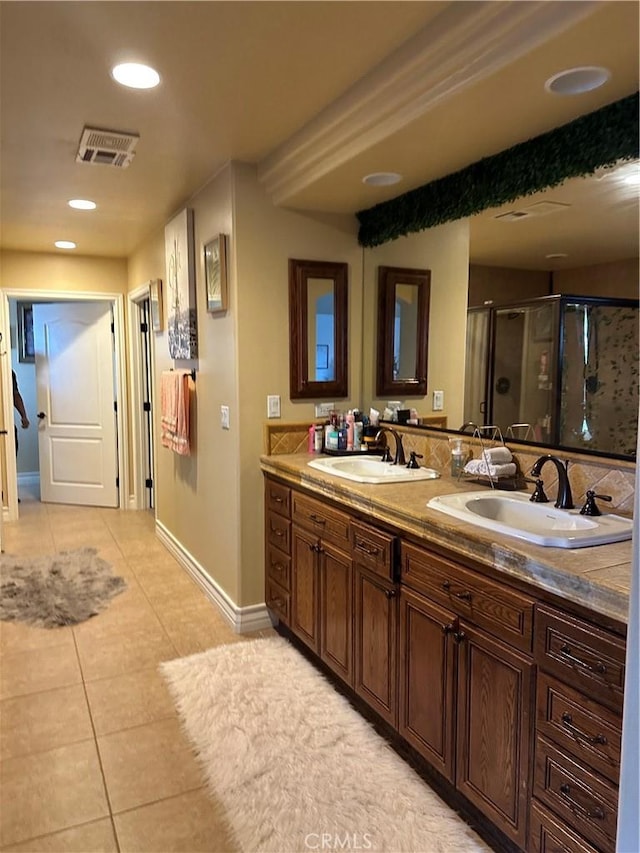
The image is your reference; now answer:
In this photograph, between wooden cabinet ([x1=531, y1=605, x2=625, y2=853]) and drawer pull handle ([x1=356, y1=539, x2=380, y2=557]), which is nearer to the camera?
wooden cabinet ([x1=531, y1=605, x2=625, y2=853])

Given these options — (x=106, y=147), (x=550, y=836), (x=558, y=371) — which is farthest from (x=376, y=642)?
(x=106, y=147)

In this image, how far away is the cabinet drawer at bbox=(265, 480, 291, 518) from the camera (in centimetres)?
294

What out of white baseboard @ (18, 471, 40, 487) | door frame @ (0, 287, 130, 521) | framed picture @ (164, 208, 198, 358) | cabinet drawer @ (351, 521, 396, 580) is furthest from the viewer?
white baseboard @ (18, 471, 40, 487)

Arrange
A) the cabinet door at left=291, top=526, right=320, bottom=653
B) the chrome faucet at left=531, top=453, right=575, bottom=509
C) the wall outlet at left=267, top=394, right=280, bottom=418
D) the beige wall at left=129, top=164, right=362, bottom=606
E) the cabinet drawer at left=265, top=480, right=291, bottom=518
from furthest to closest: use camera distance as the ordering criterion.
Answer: the wall outlet at left=267, top=394, right=280, bottom=418 < the beige wall at left=129, top=164, right=362, bottom=606 < the cabinet drawer at left=265, top=480, right=291, bottom=518 < the cabinet door at left=291, top=526, right=320, bottom=653 < the chrome faucet at left=531, top=453, right=575, bottom=509

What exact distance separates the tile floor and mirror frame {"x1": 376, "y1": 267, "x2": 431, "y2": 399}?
161 cm

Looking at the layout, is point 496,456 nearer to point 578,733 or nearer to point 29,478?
point 578,733

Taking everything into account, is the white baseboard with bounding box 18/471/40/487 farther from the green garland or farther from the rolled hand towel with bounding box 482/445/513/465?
the rolled hand towel with bounding box 482/445/513/465

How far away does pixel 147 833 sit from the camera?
1865 mm

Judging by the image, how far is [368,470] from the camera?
291cm

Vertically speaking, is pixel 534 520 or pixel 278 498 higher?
pixel 534 520

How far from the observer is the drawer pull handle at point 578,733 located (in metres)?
1.37

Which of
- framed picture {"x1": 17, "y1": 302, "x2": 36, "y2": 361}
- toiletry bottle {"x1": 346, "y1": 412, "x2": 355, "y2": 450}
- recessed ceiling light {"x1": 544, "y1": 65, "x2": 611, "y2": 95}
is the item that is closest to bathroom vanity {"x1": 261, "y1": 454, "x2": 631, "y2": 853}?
toiletry bottle {"x1": 346, "y1": 412, "x2": 355, "y2": 450}

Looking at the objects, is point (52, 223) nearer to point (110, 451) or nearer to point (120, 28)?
point (110, 451)

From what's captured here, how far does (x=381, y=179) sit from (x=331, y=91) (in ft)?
1.81
